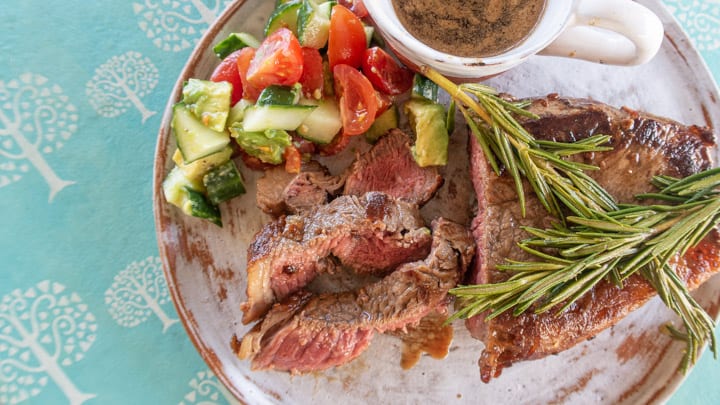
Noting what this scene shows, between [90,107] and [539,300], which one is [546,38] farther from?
[90,107]

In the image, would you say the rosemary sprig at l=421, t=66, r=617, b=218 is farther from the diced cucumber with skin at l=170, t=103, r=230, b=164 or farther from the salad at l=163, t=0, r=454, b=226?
the diced cucumber with skin at l=170, t=103, r=230, b=164

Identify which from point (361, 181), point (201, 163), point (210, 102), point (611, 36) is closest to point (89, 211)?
point (201, 163)

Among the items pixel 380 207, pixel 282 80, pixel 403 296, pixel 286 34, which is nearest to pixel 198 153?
pixel 282 80

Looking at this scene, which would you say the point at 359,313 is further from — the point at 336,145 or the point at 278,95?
the point at 278,95

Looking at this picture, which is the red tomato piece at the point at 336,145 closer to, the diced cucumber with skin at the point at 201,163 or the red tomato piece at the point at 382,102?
the red tomato piece at the point at 382,102

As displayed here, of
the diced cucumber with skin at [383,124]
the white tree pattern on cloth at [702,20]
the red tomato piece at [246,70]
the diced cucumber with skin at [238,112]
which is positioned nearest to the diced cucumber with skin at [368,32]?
the diced cucumber with skin at [383,124]

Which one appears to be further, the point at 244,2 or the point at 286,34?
the point at 244,2
